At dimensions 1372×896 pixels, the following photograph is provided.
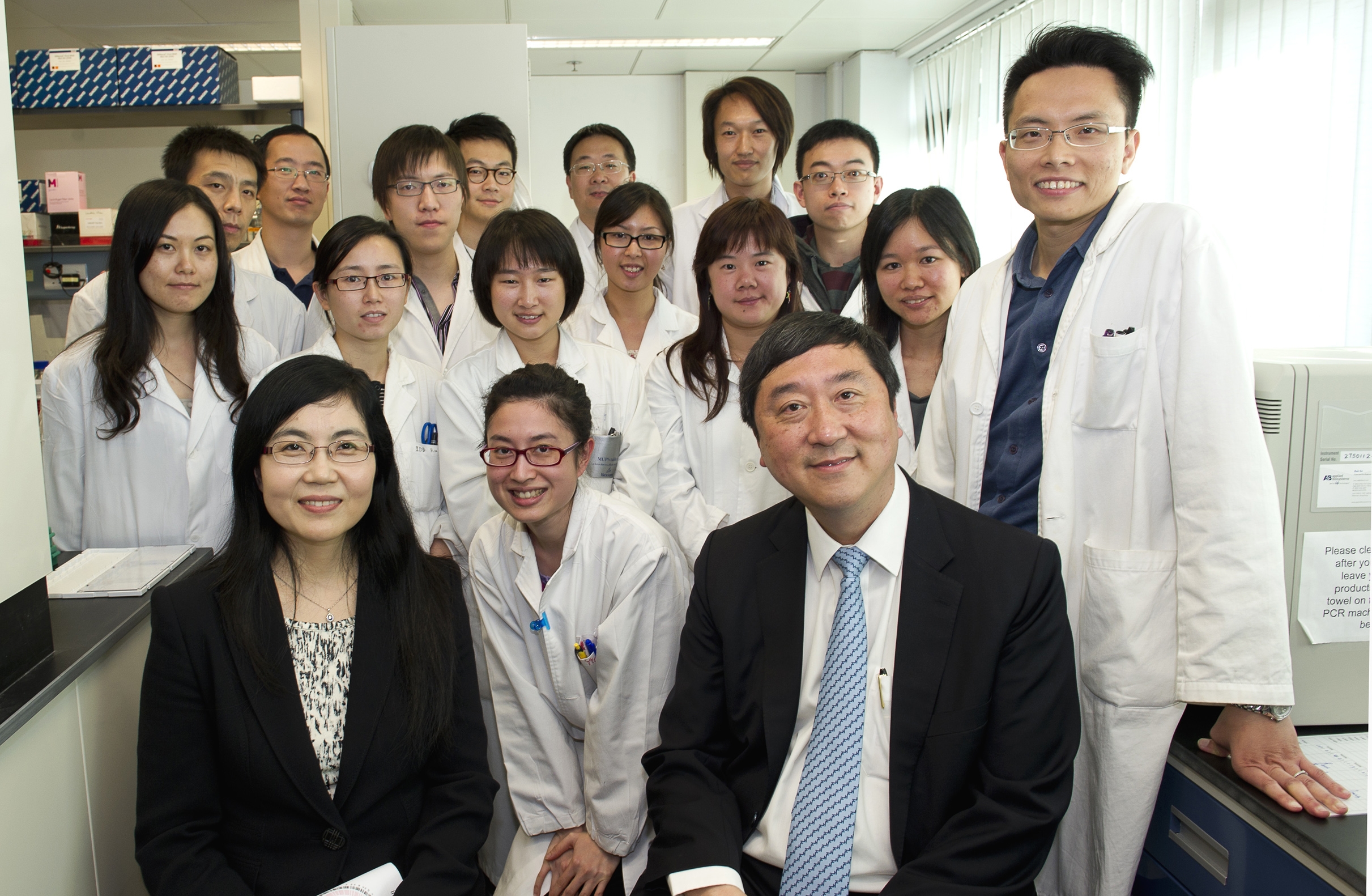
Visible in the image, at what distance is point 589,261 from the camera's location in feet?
10.0

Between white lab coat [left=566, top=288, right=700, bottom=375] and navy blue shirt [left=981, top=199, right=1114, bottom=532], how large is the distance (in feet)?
3.81

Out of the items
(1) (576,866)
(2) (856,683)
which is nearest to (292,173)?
(1) (576,866)

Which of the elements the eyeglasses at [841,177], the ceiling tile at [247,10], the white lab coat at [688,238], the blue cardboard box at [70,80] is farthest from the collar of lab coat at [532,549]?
the ceiling tile at [247,10]

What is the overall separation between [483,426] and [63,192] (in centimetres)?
326

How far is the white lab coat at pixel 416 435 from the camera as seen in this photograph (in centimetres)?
219

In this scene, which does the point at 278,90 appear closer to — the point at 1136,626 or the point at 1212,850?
the point at 1136,626

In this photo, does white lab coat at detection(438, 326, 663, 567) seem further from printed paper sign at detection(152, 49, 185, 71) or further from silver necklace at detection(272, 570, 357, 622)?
printed paper sign at detection(152, 49, 185, 71)

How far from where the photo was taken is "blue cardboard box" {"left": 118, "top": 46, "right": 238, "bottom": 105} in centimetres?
389

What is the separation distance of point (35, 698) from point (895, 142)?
6337 mm

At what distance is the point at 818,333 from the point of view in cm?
131

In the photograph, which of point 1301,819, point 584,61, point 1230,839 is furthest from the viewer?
point 584,61

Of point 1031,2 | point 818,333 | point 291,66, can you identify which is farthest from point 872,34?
point 818,333

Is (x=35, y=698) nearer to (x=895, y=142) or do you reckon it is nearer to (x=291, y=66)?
(x=291, y=66)

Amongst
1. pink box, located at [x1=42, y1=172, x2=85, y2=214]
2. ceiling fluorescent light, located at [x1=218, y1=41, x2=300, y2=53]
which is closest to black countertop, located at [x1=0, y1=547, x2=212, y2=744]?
pink box, located at [x1=42, y1=172, x2=85, y2=214]
